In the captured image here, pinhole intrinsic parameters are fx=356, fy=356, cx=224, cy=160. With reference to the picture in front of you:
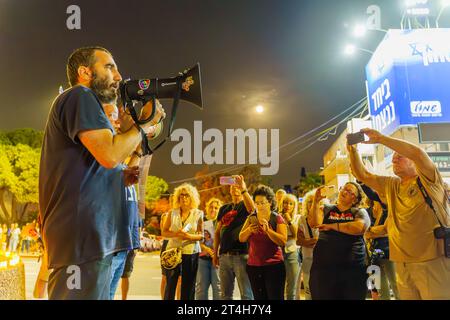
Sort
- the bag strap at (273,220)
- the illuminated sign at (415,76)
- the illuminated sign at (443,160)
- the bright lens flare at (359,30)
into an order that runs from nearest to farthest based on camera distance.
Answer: the bag strap at (273,220)
the bright lens flare at (359,30)
the illuminated sign at (443,160)
the illuminated sign at (415,76)

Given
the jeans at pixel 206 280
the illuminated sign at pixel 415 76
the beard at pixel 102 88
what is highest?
the illuminated sign at pixel 415 76

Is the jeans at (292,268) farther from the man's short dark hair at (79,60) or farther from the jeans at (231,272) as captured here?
the man's short dark hair at (79,60)

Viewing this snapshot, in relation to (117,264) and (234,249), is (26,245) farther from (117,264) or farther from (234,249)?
(117,264)

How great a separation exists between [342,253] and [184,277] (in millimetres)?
1599

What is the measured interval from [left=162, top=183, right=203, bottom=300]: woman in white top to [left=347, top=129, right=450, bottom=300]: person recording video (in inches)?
75.4

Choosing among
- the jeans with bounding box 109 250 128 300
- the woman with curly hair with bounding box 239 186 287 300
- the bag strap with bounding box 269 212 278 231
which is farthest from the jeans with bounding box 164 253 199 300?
the jeans with bounding box 109 250 128 300

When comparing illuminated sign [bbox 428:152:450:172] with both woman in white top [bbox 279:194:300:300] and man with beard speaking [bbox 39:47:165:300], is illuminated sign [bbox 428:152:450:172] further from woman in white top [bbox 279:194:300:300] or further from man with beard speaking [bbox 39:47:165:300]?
man with beard speaking [bbox 39:47:165:300]

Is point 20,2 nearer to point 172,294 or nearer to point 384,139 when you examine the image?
point 172,294

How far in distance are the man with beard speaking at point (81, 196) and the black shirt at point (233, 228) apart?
247 cm

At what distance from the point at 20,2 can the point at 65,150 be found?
11.8ft

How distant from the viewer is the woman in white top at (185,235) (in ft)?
11.8

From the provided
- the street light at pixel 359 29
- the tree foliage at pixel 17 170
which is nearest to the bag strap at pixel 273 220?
the street light at pixel 359 29
